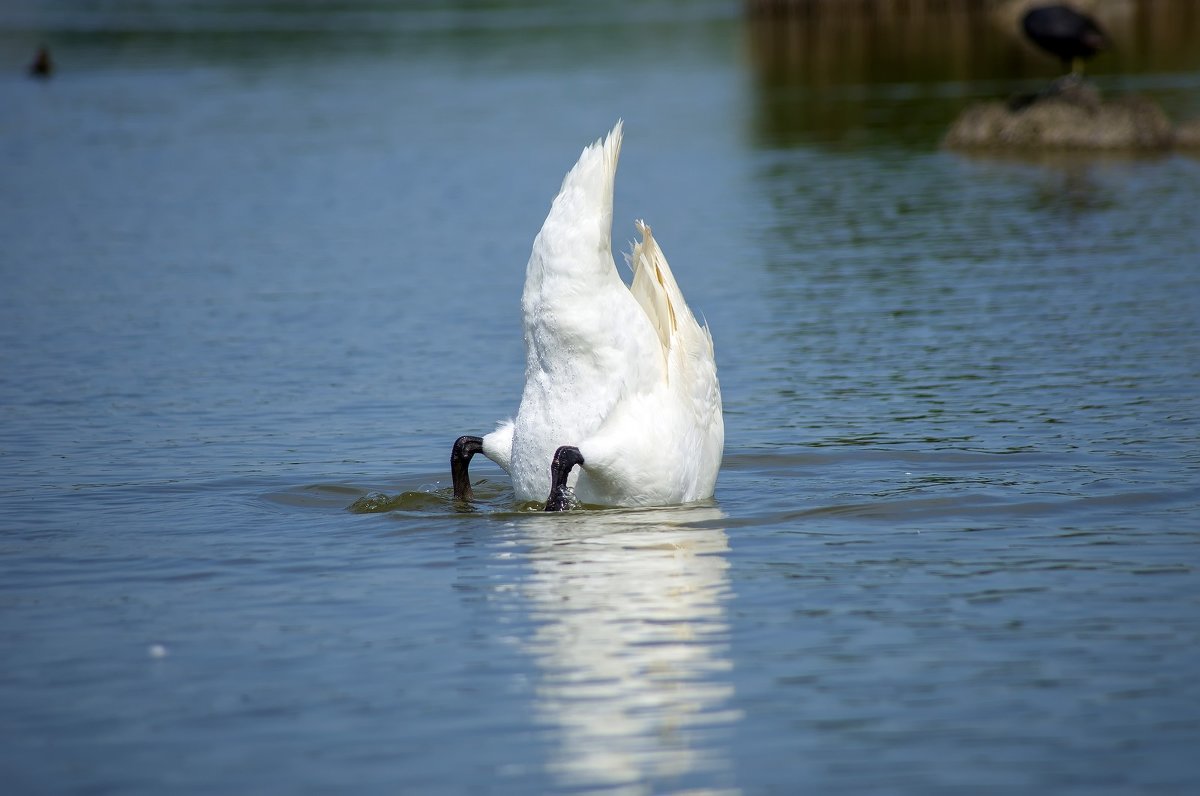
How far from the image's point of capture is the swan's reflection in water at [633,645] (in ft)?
18.7

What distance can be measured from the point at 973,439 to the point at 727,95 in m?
27.6

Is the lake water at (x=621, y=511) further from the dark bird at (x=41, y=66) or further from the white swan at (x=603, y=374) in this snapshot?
the dark bird at (x=41, y=66)

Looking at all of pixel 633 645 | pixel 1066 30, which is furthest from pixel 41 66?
pixel 633 645

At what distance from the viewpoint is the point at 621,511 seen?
8812 millimetres

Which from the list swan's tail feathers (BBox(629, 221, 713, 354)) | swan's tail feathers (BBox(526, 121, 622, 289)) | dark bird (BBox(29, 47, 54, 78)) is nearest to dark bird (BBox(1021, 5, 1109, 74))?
swan's tail feathers (BBox(629, 221, 713, 354))

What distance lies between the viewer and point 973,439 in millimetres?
10680

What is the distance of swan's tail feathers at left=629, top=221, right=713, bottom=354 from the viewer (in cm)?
885

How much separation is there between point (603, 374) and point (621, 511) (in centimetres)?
78

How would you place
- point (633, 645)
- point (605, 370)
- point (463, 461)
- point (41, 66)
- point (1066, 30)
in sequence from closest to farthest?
point (633, 645) < point (605, 370) < point (463, 461) < point (1066, 30) < point (41, 66)

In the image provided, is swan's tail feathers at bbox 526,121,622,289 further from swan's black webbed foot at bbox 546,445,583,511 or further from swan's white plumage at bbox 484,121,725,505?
swan's black webbed foot at bbox 546,445,583,511

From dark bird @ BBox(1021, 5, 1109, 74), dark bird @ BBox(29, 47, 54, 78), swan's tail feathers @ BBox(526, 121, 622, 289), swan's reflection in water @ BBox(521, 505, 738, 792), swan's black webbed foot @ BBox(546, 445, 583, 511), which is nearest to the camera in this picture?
swan's reflection in water @ BBox(521, 505, 738, 792)

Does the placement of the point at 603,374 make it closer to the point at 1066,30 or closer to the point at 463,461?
the point at 463,461

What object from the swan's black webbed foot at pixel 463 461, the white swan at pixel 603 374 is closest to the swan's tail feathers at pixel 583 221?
the white swan at pixel 603 374

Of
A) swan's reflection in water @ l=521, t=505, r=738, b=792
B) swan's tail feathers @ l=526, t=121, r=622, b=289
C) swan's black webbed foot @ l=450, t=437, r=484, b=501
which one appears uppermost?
swan's tail feathers @ l=526, t=121, r=622, b=289
